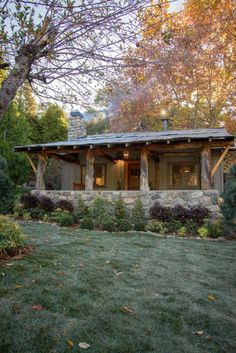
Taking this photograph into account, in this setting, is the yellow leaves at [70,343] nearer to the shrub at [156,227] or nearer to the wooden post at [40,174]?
the shrub at [156,227]

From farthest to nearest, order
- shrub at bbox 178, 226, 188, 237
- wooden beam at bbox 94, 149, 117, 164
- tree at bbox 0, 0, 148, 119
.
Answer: wooden beam at bbox 94, 149, 117, 164 → shrub at bbox 178, 226, 188, 237 → tree at bbox 0, 0, 148, 119

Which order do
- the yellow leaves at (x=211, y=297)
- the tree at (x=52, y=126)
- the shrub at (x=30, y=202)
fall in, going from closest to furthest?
the yellow leaves at (x=211, y=297) < the shrub at (x=30, y=202) < the tree at (x=52, y=126)

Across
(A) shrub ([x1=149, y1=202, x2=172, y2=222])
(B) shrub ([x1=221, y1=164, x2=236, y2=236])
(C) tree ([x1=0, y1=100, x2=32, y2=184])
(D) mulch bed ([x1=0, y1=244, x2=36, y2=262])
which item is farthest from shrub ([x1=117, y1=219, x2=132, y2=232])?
(C) tree ([x1=0, y1=100, x2=32, y2=184])

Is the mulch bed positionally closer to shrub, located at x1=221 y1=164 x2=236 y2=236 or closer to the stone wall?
shrub, located at x1=221 y1=164 x2=236 y2=236

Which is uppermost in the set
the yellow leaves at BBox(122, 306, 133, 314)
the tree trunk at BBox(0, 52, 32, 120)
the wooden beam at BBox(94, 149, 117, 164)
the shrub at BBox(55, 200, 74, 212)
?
the wooden beam at BBox(94, 149, 117, 164)

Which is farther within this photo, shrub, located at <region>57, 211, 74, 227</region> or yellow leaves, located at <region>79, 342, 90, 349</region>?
shrub, located at <region>57, 211, 74, 227</region>

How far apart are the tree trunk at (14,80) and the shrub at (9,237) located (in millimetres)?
2690

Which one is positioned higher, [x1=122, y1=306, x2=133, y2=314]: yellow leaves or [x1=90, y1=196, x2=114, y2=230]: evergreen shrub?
[x1=90, y1=196, x2=114, y2=230]: evergreen shrub

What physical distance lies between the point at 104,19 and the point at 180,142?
7907 millimetres

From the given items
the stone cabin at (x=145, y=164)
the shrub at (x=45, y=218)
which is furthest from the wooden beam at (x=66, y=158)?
the shrub at (x=45, y=218)

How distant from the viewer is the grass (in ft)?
7.68

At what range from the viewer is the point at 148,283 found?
3.85 meters

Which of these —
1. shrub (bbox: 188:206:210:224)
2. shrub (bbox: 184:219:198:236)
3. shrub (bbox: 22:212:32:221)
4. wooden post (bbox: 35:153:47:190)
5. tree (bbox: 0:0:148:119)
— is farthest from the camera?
wooden post (bbox: 35:153:47:190)

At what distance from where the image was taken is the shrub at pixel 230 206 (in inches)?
294
